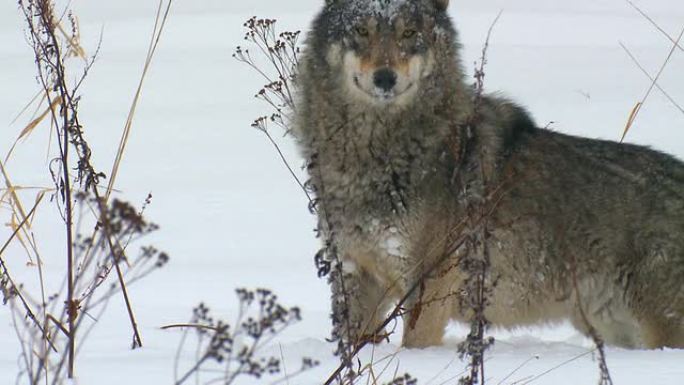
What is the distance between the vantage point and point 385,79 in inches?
233

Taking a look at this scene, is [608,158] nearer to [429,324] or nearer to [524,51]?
[429,324]

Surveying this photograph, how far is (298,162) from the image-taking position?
479 inches

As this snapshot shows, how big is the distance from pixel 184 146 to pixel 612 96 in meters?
4.29

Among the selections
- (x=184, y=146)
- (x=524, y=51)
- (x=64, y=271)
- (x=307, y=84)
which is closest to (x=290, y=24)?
(x=524, y=51)

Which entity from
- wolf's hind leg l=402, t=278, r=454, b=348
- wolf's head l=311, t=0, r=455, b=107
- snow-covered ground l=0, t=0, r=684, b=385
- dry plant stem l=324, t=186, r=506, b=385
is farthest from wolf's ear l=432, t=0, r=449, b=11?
snow-covered ground l=0, t=0, r=684, b=385

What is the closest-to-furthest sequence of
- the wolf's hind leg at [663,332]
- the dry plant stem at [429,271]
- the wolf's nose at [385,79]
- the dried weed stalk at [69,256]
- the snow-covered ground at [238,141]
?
the dried weed stalk at [69,256] → the dry plant stem at [429,271] → the snow-covered ground at [238,141] → the wolf's nose at [385,79] → the wolf's hind leg at [663,332]

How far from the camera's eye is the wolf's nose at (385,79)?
5.89 m

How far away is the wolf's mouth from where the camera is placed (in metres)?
5.98

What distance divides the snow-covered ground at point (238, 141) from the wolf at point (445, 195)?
33 centimetres

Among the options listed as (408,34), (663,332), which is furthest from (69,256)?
(663,332)

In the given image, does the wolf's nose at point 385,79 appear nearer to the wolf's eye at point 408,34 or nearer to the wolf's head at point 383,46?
the wolf's head at point 383,46

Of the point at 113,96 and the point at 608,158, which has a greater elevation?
the point at 113,96

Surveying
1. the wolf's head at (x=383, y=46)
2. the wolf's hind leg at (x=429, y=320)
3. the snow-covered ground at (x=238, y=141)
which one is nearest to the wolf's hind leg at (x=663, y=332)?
the snow-covered ground at (x=238, y=141)

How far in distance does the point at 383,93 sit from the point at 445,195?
1.69ft
